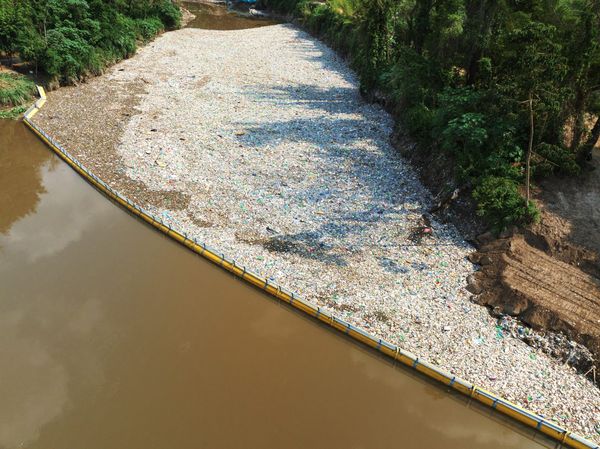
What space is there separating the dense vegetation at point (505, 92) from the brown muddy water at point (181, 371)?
5765 millimetres

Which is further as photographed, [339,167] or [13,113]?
[13,113]

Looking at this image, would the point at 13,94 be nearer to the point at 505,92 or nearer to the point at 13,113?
the point at 13,113

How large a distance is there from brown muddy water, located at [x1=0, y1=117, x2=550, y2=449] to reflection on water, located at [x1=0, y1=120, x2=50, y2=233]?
2.37 m

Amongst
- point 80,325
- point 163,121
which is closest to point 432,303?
point 80,325

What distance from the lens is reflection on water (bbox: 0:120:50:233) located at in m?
12.8

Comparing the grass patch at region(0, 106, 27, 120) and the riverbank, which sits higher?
the riverbank

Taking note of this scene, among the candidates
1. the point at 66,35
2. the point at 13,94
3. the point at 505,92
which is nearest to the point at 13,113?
the point at 13,94

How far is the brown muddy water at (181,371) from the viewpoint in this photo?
7164 mm

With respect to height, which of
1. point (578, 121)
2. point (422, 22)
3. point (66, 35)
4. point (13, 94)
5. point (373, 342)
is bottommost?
point (13, 94)

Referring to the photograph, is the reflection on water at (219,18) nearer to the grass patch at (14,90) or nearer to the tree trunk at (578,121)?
the grass patch at (14,90)

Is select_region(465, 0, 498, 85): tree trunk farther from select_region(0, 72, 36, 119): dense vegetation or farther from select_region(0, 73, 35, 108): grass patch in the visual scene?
select_region(0, 73, 35, 108): grass patch

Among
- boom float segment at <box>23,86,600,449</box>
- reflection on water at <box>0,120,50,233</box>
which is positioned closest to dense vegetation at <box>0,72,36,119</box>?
reflection on water at <box>0,120,50,233</box>

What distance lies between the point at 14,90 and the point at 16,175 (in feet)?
20.7

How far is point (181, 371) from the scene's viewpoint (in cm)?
805
